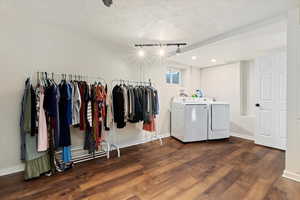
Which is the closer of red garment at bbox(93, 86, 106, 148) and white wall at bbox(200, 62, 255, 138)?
red garment at bbox(93, 86, 106, 148)

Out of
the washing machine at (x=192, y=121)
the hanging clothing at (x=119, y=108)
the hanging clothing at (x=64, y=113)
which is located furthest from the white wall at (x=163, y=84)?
the hanging clothing at (x=64, y=113)

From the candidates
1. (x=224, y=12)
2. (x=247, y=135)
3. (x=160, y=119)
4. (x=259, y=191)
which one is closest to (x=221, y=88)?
(x=247, y=135)

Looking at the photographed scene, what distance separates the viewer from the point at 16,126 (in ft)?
7.14

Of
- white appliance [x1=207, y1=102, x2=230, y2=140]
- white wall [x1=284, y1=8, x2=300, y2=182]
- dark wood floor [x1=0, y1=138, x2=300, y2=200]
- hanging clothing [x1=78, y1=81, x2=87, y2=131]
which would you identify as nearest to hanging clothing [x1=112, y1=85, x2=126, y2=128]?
hanging clothing [x1=78, y1=81, x2=87, y2=131]

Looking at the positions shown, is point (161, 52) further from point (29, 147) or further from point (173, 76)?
point (29, 147)

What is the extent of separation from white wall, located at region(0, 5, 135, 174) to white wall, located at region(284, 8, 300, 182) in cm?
314

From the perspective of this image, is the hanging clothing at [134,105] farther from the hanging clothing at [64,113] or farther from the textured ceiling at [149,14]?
the textured ceiling at [149,14]

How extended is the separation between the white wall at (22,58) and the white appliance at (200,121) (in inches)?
93.7

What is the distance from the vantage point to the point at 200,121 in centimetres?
369

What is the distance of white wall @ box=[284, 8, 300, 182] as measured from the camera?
6.29 feet

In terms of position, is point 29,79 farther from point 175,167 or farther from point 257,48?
point 257,48

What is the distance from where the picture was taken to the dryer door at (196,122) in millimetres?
3598

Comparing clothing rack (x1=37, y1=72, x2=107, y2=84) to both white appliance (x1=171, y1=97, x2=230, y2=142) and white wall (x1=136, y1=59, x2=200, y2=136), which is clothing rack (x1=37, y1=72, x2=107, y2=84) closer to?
white wall (x1=136, y1=59, x2=200, y2=136)

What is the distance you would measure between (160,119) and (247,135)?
92.5 inches
